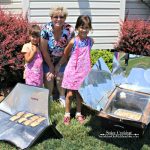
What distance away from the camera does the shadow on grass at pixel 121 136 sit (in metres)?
4.58

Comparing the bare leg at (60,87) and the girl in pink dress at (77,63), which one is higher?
the girl in pink dress at (77,63)

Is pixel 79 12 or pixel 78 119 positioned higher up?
pixel 79 12

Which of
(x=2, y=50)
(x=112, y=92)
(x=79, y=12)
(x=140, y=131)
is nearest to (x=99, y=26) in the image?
(x=79, y=12)

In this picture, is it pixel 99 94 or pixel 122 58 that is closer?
pixel 99 94

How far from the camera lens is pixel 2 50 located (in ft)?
19.5

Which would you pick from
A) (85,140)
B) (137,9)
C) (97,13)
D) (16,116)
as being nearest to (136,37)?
(97,13)

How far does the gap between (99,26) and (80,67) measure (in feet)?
9.81

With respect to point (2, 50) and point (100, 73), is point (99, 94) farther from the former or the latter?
point (2, 50)

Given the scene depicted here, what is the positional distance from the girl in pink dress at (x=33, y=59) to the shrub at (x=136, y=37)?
273cm

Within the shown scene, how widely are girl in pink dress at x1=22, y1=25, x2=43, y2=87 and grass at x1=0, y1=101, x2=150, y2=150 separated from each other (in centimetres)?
71

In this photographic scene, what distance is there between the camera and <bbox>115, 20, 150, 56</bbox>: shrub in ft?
24.4

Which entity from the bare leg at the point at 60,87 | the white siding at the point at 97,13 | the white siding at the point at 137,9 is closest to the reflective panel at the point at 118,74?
the bare leg at the point at 60,87

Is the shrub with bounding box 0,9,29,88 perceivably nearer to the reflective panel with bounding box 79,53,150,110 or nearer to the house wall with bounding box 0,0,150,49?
the house wall with bounding box 0,0,150,49

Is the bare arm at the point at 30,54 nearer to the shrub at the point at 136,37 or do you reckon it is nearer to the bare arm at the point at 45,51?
the bare arm at the point at 45,51
